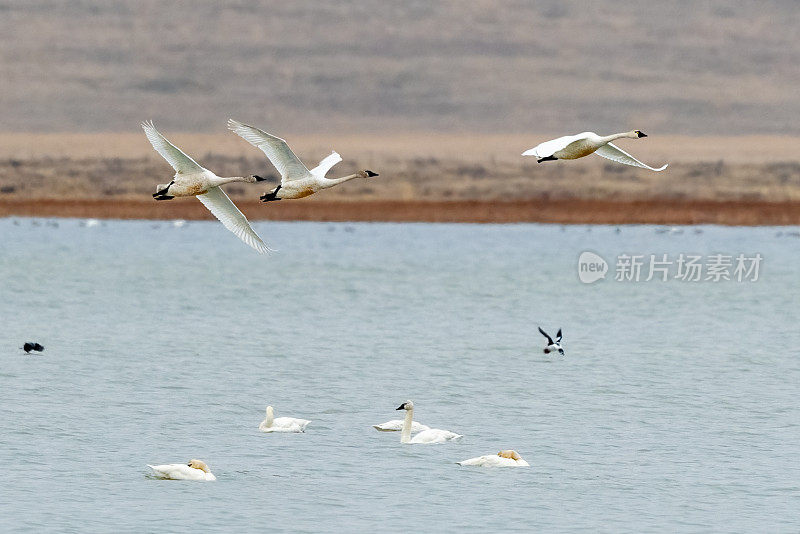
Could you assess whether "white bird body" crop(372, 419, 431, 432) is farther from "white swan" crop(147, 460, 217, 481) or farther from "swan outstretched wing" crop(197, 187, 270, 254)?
"swan outstretched wing" crop(197, 187, 270, 254)

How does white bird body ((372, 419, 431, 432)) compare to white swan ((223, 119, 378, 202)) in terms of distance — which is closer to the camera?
white swan ((223, 119, 378, 202))

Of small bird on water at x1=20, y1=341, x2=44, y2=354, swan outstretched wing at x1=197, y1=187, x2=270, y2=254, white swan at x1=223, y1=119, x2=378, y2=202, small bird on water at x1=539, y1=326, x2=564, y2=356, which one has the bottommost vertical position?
small bird on water at x1=20, y1=341, x2=44, y2=354

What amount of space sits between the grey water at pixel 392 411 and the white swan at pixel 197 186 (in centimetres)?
421

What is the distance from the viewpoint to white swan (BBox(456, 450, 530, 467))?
985 inches

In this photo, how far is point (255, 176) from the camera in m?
20.9

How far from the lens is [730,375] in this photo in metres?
38.6

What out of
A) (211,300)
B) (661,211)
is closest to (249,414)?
(211,300)

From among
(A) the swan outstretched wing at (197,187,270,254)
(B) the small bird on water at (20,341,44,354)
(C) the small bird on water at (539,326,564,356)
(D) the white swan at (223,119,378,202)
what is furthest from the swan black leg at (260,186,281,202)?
(B) the small bird on water at (20,341,44,354)

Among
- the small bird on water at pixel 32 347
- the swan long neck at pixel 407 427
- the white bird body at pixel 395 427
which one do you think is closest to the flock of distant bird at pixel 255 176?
the swan long neck at pixel 407 427

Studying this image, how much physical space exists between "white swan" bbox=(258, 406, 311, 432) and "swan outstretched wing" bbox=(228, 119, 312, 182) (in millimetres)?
7438

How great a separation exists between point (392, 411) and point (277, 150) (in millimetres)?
11054

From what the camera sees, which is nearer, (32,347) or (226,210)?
(226,210)

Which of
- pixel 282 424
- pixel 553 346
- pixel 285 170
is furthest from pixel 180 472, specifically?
pixel 553 346

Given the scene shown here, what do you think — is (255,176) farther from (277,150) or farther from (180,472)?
(180,472)
